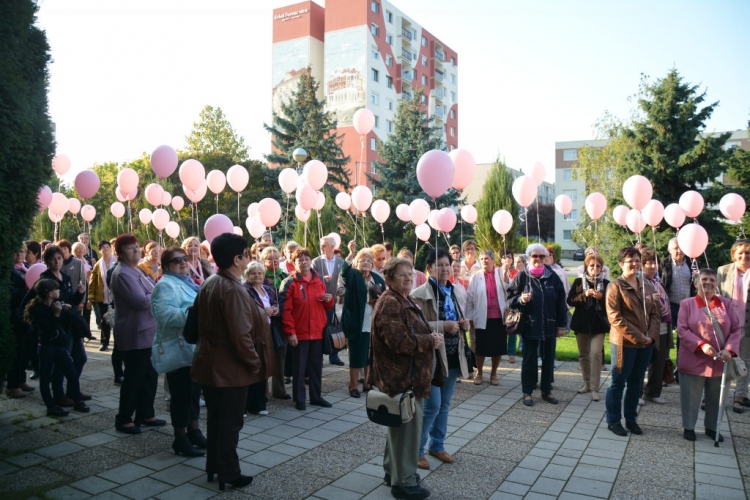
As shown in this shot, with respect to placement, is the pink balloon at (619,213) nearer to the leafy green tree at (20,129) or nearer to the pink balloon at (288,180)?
the pink balloon at (288,180)

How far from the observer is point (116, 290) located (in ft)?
17.0

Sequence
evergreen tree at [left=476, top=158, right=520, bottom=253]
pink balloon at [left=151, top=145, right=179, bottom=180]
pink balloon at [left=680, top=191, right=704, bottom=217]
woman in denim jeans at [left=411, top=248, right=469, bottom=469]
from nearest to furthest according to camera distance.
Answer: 1. woman in denim jeans at [left=411, top=248, right=469, bottom=469]
2. pink balloon at [left=680, top=191, right=704, bottom=217]
3. pink balloon at [left=151, top=145, right=179, bottom=180]
4. evergreen tree at [left=476, top=158, right=520, bottom=253]

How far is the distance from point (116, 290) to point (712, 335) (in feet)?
19.6

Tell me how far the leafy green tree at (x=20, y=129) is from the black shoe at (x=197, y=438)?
1651 mm

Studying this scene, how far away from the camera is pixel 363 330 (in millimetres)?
6988

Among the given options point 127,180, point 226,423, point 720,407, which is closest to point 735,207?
point 720,407

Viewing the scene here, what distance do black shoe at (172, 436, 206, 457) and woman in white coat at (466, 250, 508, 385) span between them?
425 cm

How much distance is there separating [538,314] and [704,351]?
1.93 m

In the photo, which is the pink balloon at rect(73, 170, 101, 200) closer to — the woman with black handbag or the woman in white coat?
the woman in white coat

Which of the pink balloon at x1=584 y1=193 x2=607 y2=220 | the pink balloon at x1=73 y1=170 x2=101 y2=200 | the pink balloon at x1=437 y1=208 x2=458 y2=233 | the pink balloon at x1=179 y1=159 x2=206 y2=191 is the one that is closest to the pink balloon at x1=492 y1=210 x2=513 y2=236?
the pink balloon at x1=437 y1=208 x2=458 y2=233

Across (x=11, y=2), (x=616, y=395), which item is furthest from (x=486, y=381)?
(x=11, y=2)

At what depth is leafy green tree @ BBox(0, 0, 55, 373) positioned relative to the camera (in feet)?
13.1

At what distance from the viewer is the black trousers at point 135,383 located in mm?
5176

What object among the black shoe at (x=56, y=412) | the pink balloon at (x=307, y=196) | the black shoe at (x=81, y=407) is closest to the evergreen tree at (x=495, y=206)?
the pink balloon at (x=307, y=196)
